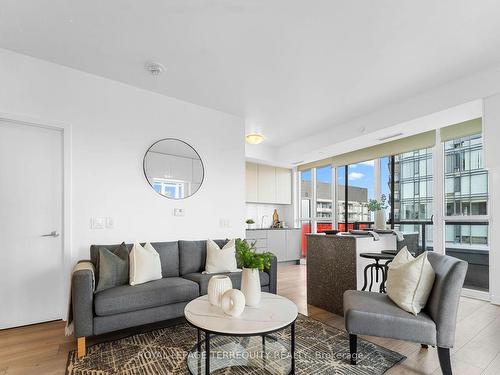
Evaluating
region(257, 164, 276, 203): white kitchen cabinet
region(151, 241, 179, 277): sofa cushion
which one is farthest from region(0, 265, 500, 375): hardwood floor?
region(257, 164, 276, 203): white kitchen cabinet

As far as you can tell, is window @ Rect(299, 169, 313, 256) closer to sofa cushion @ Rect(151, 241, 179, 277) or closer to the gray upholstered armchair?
sofa cushion @ Rect(151, 241, 179, 277)

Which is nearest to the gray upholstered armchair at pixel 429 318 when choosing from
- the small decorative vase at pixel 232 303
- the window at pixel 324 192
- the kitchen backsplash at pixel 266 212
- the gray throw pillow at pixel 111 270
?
the small decorative vase at pixel 232 303

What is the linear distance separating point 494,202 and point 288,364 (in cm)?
319

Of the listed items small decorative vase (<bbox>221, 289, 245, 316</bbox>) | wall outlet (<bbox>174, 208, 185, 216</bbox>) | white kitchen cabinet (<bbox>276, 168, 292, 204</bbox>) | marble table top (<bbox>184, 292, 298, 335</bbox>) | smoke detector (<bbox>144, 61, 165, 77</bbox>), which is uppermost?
smoke detector (<bbox>144, 61, 165, 77</bbox>)

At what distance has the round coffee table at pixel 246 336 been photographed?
1742 mm

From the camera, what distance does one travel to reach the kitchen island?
10.3ft

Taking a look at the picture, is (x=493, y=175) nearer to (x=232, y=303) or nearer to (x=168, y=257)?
(x=232, y=303)

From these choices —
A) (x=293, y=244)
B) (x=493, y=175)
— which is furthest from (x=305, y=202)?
(x=493, y=175)

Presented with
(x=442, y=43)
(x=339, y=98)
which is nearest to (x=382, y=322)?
(x=442, y=43)

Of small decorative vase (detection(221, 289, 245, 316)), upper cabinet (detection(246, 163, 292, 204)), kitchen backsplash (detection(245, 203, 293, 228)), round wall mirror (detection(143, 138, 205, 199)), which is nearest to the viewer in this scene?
small decorative vase (detection(221, 289, 245, 316))

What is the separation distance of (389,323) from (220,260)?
187 centimetres

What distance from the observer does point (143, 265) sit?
9.28ft

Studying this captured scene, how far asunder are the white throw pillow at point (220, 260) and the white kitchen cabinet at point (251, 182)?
294 cm

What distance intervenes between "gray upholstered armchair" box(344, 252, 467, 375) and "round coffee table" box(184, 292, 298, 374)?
1.63 ft
